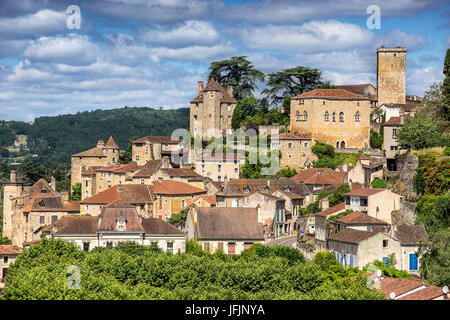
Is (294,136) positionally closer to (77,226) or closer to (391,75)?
(391,75)

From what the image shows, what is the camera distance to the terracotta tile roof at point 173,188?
62.7 meters

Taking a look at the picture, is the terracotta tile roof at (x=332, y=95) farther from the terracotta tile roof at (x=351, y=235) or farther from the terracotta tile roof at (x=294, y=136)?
the terracotta tile roof at (x=351, y=235)

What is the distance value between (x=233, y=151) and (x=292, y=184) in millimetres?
10430

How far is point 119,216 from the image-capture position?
5366 cm

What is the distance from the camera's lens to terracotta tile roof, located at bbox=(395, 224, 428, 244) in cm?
4581

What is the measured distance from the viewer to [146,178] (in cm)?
6800

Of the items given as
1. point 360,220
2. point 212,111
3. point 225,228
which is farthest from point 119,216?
point 212,111

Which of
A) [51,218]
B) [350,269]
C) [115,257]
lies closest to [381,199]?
[350,269]

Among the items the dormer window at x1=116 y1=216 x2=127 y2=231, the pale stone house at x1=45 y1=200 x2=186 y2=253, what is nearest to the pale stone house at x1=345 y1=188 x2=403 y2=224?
the pale stone house at x1=45 y1=200 x2=186 y2=253

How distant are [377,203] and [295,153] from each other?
18675mm

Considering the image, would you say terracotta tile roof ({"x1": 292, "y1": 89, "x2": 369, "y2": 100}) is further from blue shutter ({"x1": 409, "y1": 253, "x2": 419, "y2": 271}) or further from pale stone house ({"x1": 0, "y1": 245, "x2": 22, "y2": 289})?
pale stone house ({"x1": 0, "y1": 245, "x2": 22, "y2": 289})

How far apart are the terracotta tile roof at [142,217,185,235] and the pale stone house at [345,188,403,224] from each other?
12.7 m

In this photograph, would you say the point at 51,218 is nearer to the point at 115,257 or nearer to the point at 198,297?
the point at 115,257

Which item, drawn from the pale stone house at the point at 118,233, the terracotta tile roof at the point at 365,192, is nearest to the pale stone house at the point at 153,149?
the pale stone house at the point at 118,233
